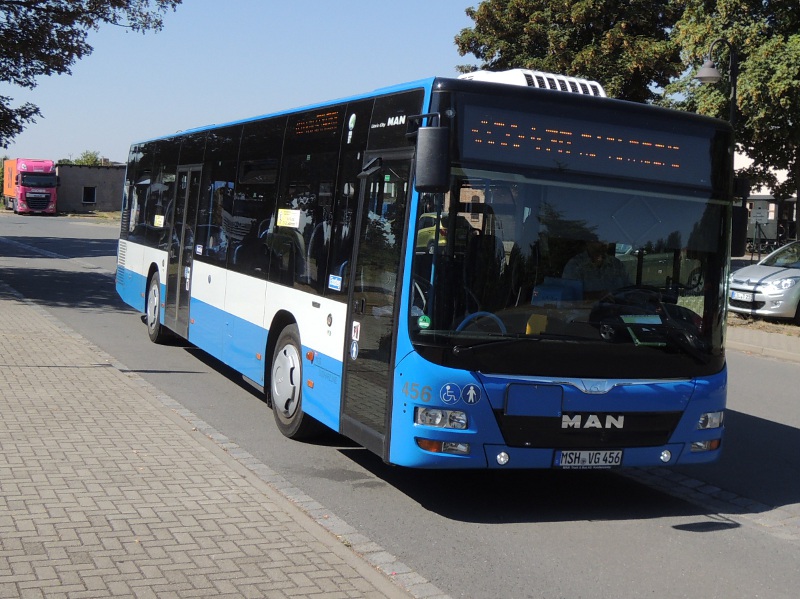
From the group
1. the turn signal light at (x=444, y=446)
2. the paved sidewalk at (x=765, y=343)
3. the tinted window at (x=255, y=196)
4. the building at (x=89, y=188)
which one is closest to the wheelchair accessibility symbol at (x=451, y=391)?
the turn signal light at (x=444, y=446)

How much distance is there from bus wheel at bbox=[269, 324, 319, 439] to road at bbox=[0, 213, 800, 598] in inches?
5.5

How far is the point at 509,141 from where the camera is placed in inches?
265

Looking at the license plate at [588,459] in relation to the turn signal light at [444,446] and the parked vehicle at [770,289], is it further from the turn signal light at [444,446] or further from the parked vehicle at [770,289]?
the parked vehicle at [770,289]

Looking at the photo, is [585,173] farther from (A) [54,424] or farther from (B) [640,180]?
(A) [54,424]

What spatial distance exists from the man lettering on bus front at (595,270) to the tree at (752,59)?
18536 mm

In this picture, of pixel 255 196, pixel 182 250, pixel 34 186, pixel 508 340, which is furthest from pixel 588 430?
pixel 34 186

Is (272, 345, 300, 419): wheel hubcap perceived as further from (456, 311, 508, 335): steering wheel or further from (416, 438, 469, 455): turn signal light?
(456, 311, 508, 335): steering wheel

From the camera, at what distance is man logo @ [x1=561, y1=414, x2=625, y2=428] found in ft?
22.2

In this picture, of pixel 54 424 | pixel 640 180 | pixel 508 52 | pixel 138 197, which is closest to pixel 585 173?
pixel 640 180

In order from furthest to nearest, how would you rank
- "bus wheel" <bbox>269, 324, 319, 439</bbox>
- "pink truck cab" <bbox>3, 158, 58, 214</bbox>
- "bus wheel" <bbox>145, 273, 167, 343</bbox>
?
"pink truck cab" <bbox>3, 158, 58, 214</bbox> < "bus wheel" <bbox>145, 273, 167, 343</bbox> < "bus wheel" <bbox>269, 324, 319, 439</bbox>

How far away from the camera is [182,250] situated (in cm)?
1309

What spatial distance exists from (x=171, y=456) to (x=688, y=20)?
948 inches

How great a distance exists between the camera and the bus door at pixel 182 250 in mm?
12794

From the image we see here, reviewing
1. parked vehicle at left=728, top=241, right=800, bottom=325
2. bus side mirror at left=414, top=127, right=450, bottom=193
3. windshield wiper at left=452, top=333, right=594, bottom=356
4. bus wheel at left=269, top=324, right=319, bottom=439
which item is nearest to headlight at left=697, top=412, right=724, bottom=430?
windshield wiper at left=452, top=333, right=594, bottom=356
